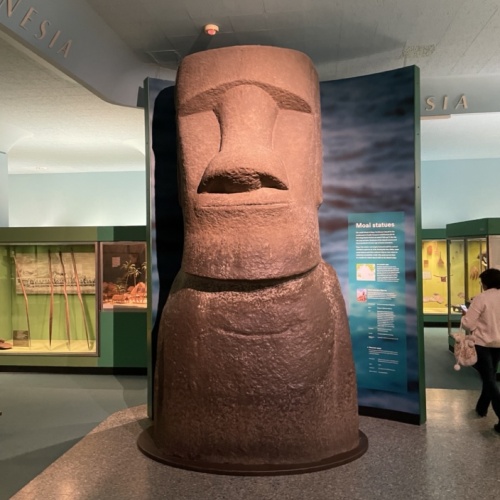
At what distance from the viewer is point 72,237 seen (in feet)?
21.2

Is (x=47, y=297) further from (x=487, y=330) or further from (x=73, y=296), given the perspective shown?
(x=487, y=330)

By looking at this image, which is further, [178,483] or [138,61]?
[138,61]

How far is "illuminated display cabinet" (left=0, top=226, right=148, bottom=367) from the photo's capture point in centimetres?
620

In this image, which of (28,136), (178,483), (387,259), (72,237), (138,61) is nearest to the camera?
(178,483)

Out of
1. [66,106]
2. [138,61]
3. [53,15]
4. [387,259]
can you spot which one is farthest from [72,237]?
[387,259]

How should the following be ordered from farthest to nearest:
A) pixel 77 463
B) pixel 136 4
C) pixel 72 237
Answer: pixel 72 237
pixel 136 4
pixel 77 463

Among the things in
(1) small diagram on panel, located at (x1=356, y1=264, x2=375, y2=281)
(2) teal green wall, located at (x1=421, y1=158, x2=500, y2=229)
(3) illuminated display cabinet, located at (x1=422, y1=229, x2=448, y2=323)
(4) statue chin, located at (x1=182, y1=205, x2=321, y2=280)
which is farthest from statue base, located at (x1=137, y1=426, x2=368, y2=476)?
(2) teal green wall, located at (x1=421, y1=158, x2=500, y2=229)

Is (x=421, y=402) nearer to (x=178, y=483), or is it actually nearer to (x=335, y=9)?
(x=178, y=483)

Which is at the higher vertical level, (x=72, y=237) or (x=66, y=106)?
(x=66, y=106)

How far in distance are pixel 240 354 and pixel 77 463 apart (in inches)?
50.2

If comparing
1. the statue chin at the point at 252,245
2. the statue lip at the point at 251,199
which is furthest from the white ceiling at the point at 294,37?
the statue chin at the point at 252,245

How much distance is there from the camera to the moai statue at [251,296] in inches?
118

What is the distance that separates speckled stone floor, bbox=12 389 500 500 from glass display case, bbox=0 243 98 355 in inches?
121

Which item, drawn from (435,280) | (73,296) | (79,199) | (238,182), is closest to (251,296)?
(238,182)
